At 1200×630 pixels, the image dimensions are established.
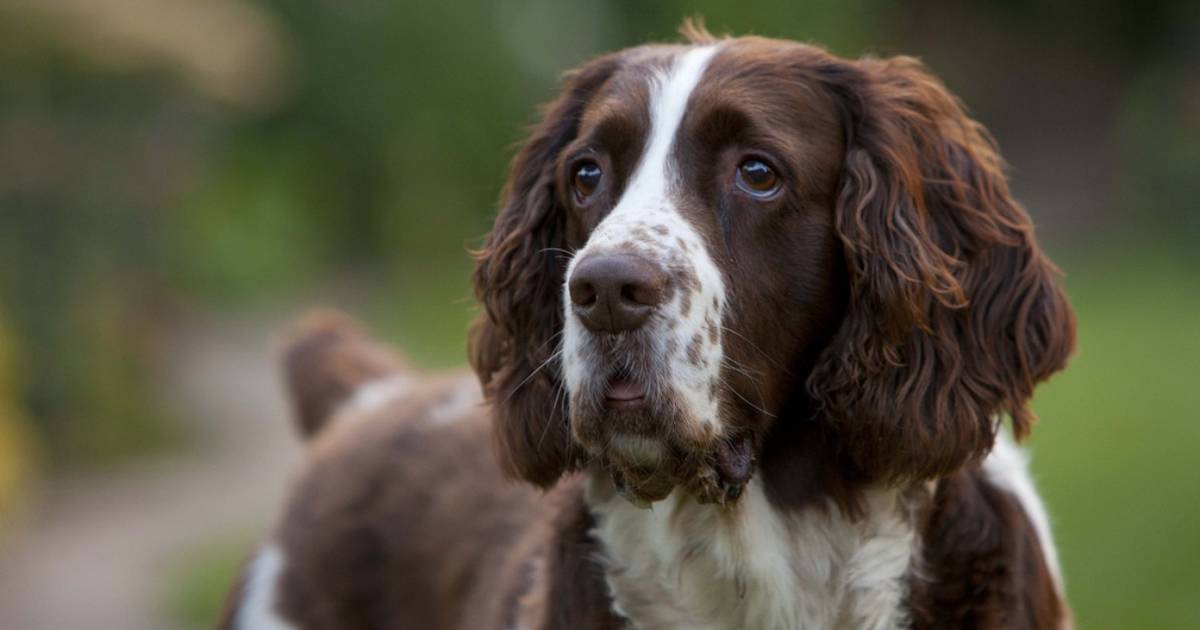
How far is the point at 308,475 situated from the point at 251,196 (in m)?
13.8

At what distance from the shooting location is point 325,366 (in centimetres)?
532

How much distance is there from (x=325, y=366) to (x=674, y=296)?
2417 mm

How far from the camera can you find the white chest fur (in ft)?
11.6

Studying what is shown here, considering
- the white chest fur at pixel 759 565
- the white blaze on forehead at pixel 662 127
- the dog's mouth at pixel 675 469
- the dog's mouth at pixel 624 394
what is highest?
the white blaze on forehead at pixel 662 127

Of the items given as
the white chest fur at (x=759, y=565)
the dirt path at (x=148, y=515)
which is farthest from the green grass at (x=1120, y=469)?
the white chest fur at (x=759, y=565)

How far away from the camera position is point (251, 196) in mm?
18344

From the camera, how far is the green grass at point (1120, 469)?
7027mm

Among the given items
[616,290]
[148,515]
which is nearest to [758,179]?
[616,290]

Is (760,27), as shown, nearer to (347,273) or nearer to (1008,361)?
(347,273)

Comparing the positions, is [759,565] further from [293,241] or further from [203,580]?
[293,241]

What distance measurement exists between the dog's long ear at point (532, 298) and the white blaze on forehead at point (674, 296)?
0.46 meters

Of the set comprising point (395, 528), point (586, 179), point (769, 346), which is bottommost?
point (395, 528)

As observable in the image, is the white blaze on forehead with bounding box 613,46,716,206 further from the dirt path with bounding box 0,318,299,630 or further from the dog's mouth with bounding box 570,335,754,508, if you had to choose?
the dirt path with bounding box 0,318,299,630

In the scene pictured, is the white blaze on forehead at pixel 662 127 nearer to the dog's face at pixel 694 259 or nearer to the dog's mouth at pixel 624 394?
the dog's face at pixel 694 259
